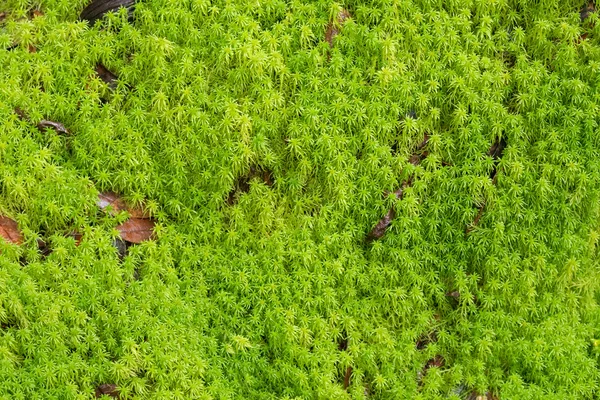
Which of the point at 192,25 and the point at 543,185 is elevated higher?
the point at 192,25

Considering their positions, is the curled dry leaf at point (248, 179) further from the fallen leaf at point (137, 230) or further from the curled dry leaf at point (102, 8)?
the curled dry leaf at point (102, 8)

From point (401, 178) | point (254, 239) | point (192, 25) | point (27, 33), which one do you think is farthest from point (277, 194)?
point (27, 33)

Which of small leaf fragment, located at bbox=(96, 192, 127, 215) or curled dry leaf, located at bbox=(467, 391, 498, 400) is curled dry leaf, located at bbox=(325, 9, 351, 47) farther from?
curled dry leaf, located at bbox=(467, 391, 498, 400)

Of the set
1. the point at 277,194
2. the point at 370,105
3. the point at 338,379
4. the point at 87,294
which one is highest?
the point at 370,105

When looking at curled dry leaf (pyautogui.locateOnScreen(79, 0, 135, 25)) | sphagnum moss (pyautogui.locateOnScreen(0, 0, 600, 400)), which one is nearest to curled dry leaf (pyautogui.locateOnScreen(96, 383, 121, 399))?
sphagnum moss (pyautogui.locateOnScreen(0, 0, 600, 400))


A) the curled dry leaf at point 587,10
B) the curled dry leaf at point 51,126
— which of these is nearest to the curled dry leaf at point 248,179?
the curled dry leaf at point 51,126

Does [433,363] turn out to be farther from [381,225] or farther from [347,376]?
[381,225]

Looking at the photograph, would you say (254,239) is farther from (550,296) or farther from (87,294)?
(550,296)
